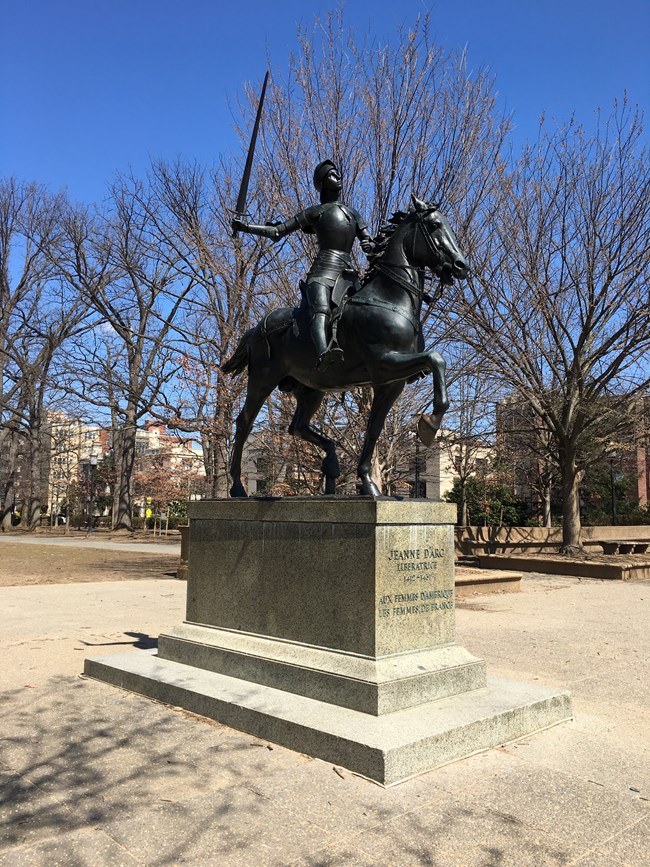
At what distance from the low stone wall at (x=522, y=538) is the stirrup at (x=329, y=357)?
19183 mm

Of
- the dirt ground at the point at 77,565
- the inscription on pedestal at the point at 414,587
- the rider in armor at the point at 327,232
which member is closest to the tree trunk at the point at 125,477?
the dirt ground at the point at 77,565

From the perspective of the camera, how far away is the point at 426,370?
612 cm

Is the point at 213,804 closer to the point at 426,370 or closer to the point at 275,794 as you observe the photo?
the point at 275,794

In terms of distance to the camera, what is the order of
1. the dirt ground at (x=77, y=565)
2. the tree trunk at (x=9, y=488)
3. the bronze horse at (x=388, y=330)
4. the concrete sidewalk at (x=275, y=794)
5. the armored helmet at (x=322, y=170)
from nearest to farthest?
the concrete sidewalk at (x=275, y=794) < the bronze horse at (x=388, y=330) < the armored helmet at (x=322, y=170) < the dirt ground at (x=77, y=565) < the tree trunk at (x=9, y=488)

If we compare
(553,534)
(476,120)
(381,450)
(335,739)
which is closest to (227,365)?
(335,739)

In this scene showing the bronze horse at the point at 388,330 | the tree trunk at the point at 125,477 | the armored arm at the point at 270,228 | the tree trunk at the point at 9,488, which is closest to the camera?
the bronze horse at the point at 388,330

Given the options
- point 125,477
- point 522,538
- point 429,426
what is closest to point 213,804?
point 429,426

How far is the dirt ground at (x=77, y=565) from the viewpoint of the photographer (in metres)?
17.1

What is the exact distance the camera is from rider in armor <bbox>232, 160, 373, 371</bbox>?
6480mm

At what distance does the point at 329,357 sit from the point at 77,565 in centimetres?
1675

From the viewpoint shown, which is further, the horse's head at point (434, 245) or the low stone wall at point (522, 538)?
the low stone wall at point (522, 538)

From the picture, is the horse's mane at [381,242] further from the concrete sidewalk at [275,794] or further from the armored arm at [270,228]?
the concrete sidewalk at [275,794]

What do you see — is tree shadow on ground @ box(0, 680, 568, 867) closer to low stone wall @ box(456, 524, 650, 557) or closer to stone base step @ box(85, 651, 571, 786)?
stone base step @ box(85, 651, 571, 786)

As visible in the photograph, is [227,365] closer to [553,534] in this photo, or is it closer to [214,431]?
[214,431]
